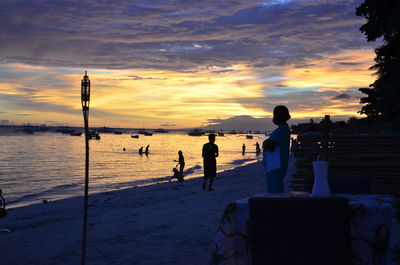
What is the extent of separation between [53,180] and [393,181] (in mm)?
30886

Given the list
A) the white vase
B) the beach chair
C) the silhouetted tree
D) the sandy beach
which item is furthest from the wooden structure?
the beach chair

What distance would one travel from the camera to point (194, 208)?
10.7 m

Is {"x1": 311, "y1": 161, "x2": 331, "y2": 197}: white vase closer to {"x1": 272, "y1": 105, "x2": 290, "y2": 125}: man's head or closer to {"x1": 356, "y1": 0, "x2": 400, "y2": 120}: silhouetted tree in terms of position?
{"x1": 272, "y1": 105, "x2": 290, "y2": 125}: man's head

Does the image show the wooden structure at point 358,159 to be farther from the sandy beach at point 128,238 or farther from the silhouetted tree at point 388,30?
the silhouetted tree at point 388,30

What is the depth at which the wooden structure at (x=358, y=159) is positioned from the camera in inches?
385

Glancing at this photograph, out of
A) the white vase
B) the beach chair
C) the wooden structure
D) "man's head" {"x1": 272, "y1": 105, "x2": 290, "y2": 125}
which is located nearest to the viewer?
the beach chair

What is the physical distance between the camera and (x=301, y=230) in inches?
120

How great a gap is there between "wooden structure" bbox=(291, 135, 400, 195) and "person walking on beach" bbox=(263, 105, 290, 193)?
160 inches

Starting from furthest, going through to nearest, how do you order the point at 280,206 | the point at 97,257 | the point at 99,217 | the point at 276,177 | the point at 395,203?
the point at 99,217
the point at 97,257
the point at 276,177
the point at 395,203
the point at 280,206

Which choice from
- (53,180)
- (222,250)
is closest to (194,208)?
(222,250)

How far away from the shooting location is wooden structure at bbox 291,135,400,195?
32.1ft

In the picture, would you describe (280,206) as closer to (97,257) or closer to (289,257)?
(289,257)

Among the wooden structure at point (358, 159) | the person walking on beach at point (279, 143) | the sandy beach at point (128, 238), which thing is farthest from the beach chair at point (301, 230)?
the wooden structure at point (358, 159)

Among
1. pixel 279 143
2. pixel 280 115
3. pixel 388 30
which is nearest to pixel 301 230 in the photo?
pixel 279 143
